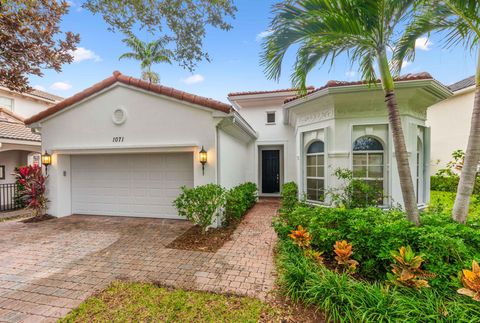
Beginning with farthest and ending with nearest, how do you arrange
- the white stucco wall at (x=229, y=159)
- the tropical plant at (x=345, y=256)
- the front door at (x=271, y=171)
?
1. the front door at (x=271, y=171)
2. the white stucco wall at (x=229, y=159)
3. the tropical plant at (x=345, y=256)

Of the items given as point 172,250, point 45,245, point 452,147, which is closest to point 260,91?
point 172,250

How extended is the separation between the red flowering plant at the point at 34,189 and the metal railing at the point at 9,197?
125 inches

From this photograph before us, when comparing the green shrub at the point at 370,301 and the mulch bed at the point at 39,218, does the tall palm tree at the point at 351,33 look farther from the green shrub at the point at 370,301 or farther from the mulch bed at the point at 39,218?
the mulch bed at the point at 39,218

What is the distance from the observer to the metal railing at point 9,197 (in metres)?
10.1

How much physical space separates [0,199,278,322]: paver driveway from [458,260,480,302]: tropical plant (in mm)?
2538

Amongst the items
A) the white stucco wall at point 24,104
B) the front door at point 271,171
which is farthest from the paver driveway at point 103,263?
the white stucco wall at point 24,104

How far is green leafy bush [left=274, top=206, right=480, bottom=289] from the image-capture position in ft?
10.2

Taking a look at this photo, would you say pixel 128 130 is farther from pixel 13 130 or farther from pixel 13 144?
pixel 13 130

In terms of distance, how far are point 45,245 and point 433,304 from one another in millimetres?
7983

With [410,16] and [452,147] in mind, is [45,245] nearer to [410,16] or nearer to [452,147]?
[410,16]

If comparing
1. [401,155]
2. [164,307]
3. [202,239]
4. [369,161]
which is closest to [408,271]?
[401,155]

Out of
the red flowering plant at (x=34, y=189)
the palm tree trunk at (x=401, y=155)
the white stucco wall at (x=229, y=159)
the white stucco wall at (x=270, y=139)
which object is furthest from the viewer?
the white stucco wall at (x=270, y=139)

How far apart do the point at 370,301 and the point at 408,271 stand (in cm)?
74

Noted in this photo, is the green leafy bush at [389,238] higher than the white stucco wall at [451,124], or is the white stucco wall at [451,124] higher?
the white stucco wall at [451,124]
